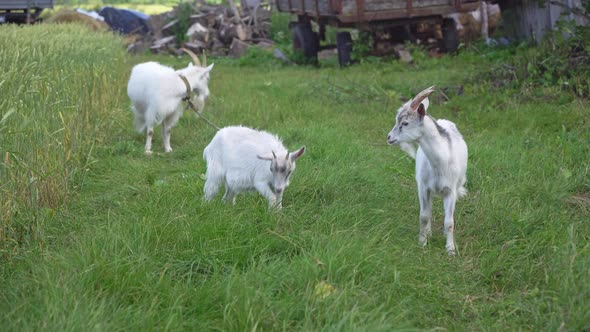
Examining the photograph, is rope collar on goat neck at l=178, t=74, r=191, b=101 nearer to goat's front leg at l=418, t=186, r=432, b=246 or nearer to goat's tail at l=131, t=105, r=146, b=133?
goat's tail at l=131, t=105, r=146, b=133

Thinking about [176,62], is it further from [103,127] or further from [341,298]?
[341,298]

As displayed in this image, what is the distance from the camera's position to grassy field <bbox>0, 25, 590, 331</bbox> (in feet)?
12.9

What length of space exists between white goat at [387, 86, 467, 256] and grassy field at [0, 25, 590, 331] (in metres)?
0.24

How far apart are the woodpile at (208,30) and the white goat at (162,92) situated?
11.4 m

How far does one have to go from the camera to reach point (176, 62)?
18766mm

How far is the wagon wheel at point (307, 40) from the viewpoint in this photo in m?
17.6

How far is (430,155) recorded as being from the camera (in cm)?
531

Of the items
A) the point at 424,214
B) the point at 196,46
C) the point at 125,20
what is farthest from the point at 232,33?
the point at 424,214

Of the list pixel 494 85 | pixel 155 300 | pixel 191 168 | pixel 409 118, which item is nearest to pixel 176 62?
pixel 494 85

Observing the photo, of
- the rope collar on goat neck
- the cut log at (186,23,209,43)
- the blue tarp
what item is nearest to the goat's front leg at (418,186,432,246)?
the rope collar on goat neck

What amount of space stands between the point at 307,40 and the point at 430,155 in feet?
41.4

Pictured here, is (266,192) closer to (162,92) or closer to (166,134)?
(162,92)

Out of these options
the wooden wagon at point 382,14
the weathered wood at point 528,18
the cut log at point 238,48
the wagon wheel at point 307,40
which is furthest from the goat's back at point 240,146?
the cut log at point 238,48

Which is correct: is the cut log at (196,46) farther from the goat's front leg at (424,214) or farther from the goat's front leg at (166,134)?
the goat's front leg at (424,214)
